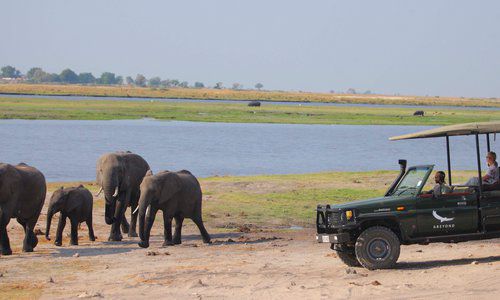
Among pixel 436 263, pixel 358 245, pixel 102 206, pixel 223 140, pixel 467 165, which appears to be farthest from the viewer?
pixel 223 140

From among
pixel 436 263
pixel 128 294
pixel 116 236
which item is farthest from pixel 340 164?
pixel 128 294

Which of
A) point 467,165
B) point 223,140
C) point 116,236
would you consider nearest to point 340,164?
point 467,165

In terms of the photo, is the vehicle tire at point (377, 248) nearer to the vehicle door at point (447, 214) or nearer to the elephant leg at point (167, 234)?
the vehicle door at point (447, 214)

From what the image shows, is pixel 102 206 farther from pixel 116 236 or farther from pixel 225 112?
pixel 225 112

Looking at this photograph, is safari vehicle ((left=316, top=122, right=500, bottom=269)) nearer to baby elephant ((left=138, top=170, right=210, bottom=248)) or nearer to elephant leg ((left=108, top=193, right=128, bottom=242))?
baby elephant ((left=138, top=170, right=210, bottom=248))

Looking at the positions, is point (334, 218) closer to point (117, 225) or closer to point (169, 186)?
point (169, 186)

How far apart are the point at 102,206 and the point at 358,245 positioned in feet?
38.5

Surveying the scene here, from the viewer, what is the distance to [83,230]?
23266mm

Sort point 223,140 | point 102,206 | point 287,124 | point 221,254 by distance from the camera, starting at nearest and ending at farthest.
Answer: point 221,254
point 102,206
point 223,140
point 287,124

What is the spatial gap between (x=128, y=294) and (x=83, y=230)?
934 cm

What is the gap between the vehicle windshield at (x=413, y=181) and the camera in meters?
16.1

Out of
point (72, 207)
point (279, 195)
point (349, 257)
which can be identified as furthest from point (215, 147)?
point (349, 257)

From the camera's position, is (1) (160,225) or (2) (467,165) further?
(2) (467,165)

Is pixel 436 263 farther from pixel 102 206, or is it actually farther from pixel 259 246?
pixel 102 206
